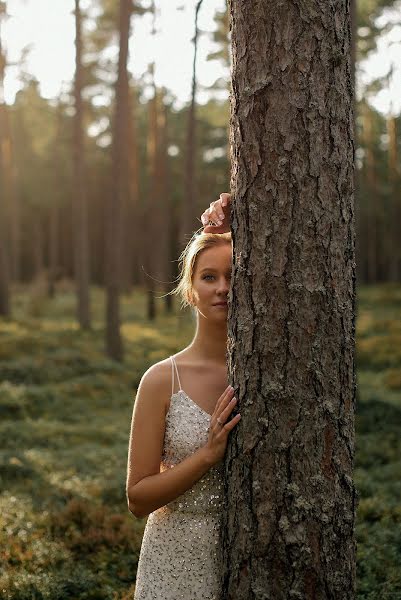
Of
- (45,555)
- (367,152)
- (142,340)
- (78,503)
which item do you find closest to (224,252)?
(45,555)

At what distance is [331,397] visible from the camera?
2.72 metres

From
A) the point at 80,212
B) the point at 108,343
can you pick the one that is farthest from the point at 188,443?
the point at 80,212

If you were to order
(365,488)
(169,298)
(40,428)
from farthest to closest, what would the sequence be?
(169,298), (40,428), (365,488)

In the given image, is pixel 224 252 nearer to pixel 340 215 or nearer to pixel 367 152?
pixel 340 215

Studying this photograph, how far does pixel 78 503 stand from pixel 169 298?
2104cm

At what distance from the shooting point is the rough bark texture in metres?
2.69

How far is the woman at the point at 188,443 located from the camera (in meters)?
2.94

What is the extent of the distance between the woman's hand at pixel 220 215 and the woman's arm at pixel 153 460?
642 mm

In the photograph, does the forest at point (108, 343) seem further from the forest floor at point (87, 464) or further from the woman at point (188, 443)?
the woman at point (188, 443)

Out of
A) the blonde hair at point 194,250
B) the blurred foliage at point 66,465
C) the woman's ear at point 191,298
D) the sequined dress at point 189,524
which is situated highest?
the blonde hair at point 194,250

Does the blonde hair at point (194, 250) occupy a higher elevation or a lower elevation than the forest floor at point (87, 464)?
higher

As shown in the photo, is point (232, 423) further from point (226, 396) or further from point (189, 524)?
point (189, 524)

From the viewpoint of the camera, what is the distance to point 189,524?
10.0ft

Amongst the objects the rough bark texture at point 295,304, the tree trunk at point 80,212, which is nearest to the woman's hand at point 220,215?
the rough bark texture at point 295,304
